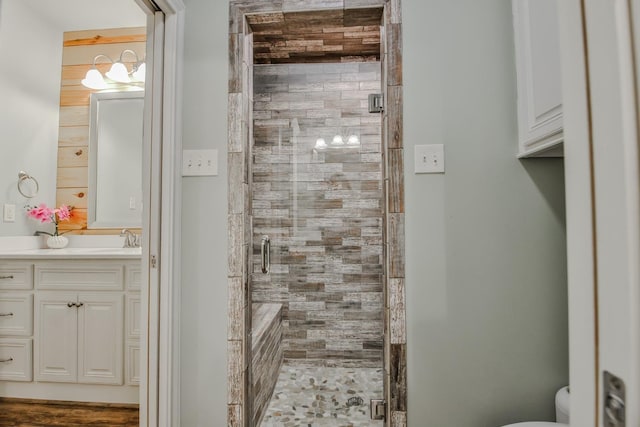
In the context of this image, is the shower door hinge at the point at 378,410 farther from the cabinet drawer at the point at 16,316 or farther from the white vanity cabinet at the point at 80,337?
the cabinet drawer at the point at 16,316

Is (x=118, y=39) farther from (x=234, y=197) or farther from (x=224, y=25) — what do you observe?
(x=234, y=197)

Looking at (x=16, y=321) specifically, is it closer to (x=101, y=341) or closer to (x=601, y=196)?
(x=101, y=341)

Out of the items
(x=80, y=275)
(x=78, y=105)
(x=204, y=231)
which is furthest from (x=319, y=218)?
(x=78, y=105)

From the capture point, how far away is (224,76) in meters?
1.48

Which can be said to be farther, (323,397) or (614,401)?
(323,397)

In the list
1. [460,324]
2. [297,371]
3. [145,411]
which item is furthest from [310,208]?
[145,411]

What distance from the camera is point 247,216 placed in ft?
4.92

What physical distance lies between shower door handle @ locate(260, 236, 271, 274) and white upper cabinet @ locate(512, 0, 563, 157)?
1.57 metres

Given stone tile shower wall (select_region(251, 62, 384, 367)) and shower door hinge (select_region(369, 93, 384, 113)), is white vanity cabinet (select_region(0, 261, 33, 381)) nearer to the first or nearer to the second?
stone tile shower wall (select_region(251, 62, 384, 367))

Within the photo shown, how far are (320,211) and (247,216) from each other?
94cm

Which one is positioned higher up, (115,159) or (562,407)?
(115,159)

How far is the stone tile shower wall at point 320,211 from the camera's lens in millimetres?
2336

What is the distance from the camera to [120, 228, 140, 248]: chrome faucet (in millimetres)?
2340

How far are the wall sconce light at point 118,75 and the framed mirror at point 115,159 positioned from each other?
0.23 feet
